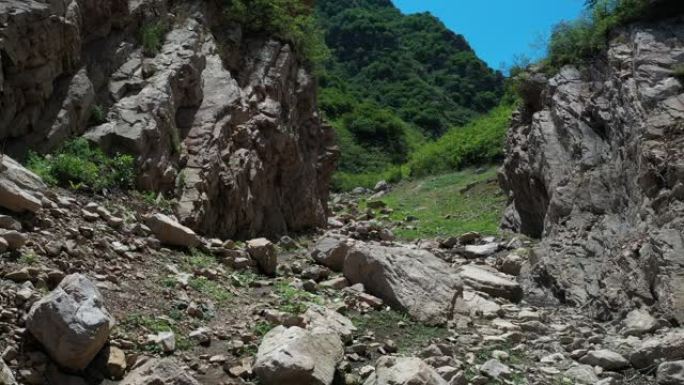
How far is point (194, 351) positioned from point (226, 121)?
696cm

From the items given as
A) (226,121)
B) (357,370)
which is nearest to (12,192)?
(357,370)

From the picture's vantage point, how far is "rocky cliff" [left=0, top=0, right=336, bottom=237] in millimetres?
9211

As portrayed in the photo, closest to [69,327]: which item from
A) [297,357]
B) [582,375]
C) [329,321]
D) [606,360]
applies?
[297,357]

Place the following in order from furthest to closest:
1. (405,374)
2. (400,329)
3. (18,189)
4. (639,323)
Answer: (639,323), (400,329), (18,189), (405,374)

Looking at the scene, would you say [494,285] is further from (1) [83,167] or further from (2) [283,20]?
(2) [283,20]

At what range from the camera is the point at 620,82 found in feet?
42.4

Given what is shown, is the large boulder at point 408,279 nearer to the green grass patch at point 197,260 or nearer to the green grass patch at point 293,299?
the green grass patch at point 293,299

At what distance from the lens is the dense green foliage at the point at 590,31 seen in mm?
14023

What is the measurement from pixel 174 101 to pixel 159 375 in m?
7.25

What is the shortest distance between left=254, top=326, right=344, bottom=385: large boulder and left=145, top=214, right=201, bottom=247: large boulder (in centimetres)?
298

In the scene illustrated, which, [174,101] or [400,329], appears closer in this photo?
[400,329]

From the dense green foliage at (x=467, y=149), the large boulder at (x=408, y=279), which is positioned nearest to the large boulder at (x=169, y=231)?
the large boulder at (x=408, y=279)

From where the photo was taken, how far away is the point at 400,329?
8375 mm

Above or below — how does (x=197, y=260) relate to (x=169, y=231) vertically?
below
